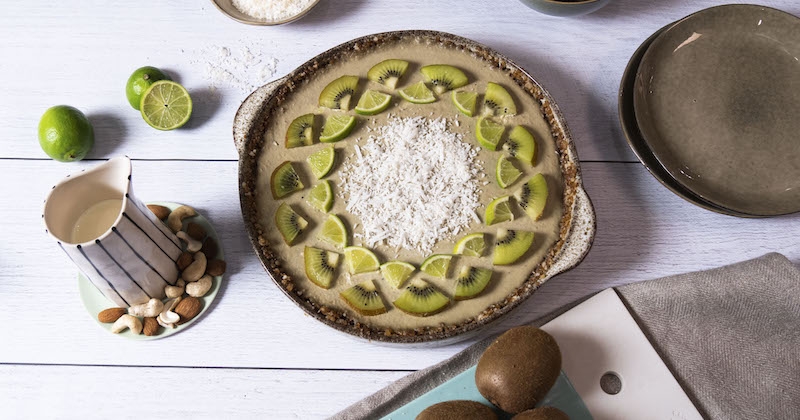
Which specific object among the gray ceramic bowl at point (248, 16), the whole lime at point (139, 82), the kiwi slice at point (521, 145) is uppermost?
the gray ceramic bowl at point (248, 16)

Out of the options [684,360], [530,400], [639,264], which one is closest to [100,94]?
[530,400]

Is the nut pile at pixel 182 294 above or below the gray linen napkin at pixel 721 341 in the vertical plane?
above

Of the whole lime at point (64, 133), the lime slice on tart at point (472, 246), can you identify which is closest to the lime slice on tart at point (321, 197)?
the lime slice on tart at point (472, 246)

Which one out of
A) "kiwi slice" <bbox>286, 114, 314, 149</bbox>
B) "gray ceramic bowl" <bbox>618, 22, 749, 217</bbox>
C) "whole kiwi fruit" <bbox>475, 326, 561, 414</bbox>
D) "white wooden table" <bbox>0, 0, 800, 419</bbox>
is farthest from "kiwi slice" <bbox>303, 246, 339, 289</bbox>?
"gray ceramic bowl" <bbox>618, 22, 749, 217</bbox>

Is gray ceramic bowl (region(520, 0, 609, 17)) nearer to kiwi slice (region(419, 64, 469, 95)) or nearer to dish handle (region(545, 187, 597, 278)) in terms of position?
kiwi slice (region(419, 64, 469, 95))

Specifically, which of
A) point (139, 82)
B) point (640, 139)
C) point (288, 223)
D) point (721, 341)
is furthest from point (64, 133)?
point (721, 341)

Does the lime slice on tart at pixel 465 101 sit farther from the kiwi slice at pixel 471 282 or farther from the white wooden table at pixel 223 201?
the kiwi slice at pixel 471 282

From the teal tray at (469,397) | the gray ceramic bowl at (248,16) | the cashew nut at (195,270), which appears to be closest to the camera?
the teal tray at (469,397)

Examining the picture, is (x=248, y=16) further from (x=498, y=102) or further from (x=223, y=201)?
(x=498, y=102)
